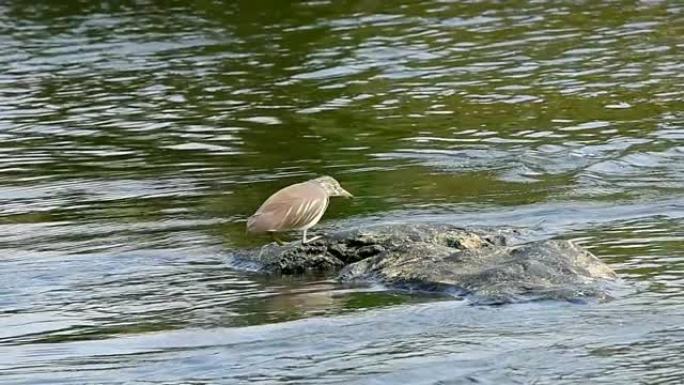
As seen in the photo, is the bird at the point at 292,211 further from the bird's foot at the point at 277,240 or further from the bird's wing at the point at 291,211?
the bird's foot at the point at 277,240

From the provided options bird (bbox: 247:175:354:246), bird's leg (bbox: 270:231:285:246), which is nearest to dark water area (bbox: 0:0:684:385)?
bird's leg (bbox: 270:231:285:246)

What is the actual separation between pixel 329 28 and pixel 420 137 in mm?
6522

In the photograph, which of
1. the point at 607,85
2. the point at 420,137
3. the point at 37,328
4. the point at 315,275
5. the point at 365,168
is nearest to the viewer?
the point at 37,328

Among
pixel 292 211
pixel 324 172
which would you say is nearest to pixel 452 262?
pixel 292 211

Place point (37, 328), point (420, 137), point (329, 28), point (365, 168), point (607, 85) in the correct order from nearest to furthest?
point (37, 328), point (365, 168), point (420, 137), point (607, 85), point (329, 28)

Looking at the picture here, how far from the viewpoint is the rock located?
26.9 feet

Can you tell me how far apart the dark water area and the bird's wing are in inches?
13.0

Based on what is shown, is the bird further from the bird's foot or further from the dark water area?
the dark water area

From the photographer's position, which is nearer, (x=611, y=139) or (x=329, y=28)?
(x=611, y=139)

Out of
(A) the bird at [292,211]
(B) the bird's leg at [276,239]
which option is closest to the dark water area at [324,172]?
(B) the bird's leg at [276,239]

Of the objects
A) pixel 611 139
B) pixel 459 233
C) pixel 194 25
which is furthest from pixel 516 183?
pixel 194 25

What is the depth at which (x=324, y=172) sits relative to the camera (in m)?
12.6

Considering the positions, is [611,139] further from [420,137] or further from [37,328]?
[37,328]

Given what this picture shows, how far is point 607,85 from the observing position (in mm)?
15547
